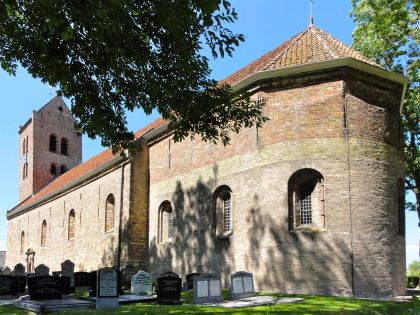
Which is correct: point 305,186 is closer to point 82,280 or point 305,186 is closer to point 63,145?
point 82,280

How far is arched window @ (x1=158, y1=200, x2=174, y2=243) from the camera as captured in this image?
70.4ft

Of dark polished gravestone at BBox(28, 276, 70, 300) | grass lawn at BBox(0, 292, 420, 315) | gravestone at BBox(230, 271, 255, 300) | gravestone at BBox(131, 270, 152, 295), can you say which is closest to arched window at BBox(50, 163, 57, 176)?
gravestone at BBox(131, 270, 152, 295)

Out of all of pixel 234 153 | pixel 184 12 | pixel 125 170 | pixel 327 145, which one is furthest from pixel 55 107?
pixel 184 12

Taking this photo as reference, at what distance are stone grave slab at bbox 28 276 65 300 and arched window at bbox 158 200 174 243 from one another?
7.62 metres

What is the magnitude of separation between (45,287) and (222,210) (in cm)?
708

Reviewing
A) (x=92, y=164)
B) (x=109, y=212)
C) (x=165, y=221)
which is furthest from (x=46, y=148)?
(x=165, y=221)

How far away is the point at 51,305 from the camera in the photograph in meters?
12.5

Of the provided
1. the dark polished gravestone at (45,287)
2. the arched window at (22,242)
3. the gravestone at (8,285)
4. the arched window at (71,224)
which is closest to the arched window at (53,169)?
the arched window at (22,242)

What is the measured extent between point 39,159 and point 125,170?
2063cm

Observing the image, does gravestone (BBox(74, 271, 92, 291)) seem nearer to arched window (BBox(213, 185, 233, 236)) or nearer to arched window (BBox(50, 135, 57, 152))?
arched window (BBox(213, 185, 233, 236))

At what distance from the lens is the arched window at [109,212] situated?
82.3 feet

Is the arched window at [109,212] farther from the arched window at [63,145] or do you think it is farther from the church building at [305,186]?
the arched window at [63,145]

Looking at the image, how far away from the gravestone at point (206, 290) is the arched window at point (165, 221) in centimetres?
814

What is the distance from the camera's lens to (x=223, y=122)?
1230 cm
